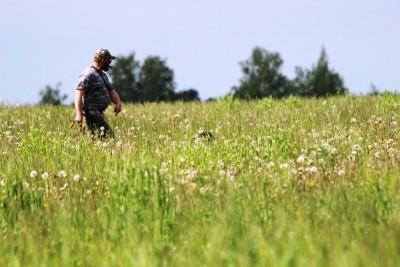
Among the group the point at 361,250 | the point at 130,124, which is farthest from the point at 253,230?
the point at 130,124

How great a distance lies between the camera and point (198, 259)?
4117 millimetres

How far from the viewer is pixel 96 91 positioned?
1214 centimetres

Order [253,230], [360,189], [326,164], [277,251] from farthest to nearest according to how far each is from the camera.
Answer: [326,164], [360,189], [253,230], [277,251]

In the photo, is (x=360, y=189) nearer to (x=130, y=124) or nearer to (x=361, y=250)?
(x=361, y=250)

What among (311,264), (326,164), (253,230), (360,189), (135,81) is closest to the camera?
(311,264)

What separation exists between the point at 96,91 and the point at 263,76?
99.6m

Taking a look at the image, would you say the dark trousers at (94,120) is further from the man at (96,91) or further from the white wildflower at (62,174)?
the white wildflower at (62,174)

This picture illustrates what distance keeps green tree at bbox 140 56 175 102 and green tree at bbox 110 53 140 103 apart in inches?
48.5

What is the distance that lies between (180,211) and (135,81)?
10564 cm

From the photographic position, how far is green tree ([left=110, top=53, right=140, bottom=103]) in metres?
→ 107

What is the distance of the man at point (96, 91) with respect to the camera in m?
11.9

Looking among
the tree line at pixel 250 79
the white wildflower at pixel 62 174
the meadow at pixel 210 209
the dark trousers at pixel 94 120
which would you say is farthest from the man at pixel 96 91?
the tree line at pixel 250 79

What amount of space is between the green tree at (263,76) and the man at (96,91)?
96715 millimetres

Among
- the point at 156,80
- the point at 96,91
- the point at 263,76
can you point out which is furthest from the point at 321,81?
the point at 96,91
